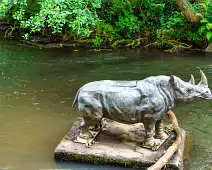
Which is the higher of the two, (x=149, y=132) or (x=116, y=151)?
(x=149, y=132)

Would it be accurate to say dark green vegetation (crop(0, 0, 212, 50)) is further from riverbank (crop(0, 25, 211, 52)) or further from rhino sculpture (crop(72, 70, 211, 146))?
rhino sculpture (crop(72, 70, 211, 146))

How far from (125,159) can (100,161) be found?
420 millimetres

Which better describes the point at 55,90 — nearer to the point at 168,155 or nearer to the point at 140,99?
the point at 140,99

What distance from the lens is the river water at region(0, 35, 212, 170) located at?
6341mm

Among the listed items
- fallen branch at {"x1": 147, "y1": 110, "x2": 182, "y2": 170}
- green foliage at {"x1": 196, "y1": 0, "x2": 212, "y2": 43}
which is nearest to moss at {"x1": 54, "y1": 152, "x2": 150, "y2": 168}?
fallen branch at {"x1": 147, "y1": 110, "x2": 182, "y2": 170}

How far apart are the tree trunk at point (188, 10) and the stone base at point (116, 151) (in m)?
9.64

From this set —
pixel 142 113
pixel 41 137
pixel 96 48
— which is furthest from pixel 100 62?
pixel 142 113

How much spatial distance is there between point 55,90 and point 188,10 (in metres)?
8.06

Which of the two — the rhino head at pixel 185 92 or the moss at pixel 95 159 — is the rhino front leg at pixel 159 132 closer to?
the rhino head at pixel 185 92

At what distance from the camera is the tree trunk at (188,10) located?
14.8 m

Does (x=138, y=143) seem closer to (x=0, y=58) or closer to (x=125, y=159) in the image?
(x=125, y=159)

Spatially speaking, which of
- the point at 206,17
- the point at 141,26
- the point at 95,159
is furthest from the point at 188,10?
the point at 95,159

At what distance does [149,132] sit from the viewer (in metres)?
5.85

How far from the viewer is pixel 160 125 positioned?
618cm
